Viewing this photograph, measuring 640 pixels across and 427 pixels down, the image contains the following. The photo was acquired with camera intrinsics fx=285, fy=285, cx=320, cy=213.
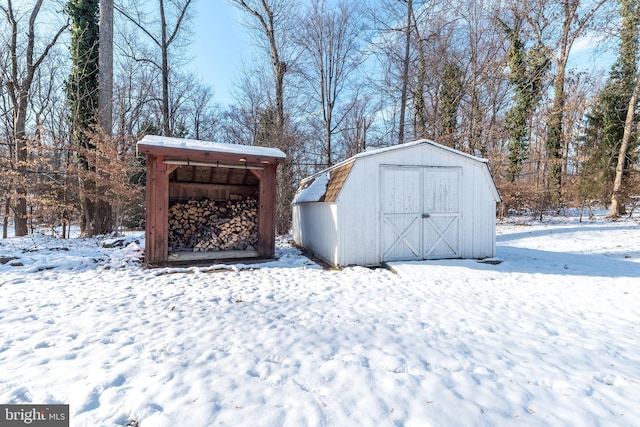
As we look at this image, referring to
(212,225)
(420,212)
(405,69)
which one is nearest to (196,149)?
(212,225)

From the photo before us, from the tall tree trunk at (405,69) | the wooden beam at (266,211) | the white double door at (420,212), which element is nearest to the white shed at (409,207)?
the white double door at (420,212)

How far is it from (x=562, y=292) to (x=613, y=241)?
623cm

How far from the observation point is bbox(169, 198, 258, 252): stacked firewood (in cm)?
716

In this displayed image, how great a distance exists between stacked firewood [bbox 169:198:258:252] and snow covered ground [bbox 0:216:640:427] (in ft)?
6.36

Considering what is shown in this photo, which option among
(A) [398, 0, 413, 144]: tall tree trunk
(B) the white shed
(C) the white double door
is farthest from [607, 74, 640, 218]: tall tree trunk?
(C) the white double door

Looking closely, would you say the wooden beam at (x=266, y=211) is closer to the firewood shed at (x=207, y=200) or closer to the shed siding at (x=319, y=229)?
the firewood shed at (x=207, y=200)

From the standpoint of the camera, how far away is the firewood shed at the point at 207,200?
582cm

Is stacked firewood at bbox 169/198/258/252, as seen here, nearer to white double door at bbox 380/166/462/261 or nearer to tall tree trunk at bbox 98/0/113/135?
white double door at bbox 380/166/462/261

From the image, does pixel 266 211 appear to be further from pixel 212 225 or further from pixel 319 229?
pixel 212 225

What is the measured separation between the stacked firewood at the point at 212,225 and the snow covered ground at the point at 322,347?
1.94 metres

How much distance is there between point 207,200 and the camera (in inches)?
311

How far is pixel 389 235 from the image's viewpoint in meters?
6.12

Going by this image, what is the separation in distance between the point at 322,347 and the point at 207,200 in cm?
632

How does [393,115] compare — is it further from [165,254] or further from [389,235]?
[165,254]
